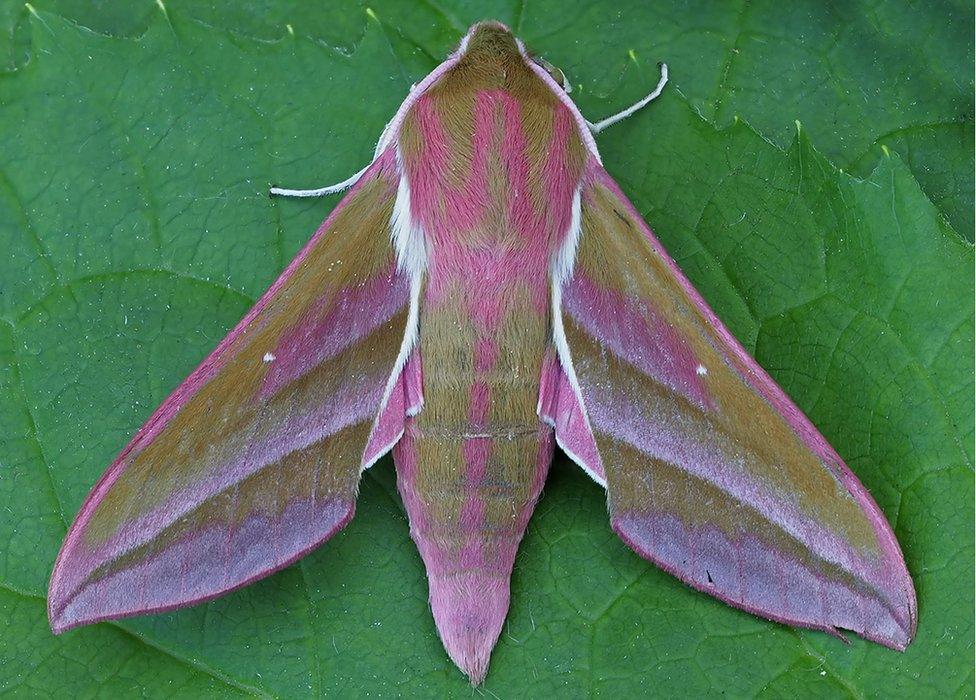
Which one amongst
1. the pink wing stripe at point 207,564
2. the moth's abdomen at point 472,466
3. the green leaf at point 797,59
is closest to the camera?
the pink wing stripe at point 207,564

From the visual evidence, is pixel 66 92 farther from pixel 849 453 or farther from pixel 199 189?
pixel 849 453

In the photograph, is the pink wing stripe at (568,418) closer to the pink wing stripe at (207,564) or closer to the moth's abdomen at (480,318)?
the moth's abdomen at (480,318)

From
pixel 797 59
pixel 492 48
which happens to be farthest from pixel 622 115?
pixel 797 59

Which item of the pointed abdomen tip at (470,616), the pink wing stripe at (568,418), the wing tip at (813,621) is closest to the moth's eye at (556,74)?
the pink wing stripe at (568,418)

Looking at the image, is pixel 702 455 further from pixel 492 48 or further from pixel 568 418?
pixel 492 48

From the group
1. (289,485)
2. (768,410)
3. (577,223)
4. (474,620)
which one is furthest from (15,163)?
(768,410)
